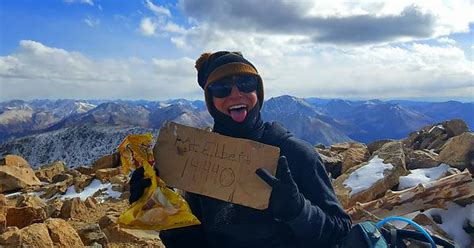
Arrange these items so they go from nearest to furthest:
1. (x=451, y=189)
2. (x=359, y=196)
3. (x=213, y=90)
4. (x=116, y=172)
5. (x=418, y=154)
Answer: (x=213, y=90)
(x=451, y=189)
(x=359, y=196)
(x=418, y=154)
(x=116, y=172)

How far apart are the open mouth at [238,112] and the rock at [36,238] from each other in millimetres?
4469

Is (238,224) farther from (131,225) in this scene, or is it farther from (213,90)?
(213,90)

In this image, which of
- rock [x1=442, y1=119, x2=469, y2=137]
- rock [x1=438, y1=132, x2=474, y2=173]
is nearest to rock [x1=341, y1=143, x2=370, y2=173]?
rock [x1=438, y1=132, x2=474, y2=173]

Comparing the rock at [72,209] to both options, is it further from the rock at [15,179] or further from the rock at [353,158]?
the rock at [15,179]

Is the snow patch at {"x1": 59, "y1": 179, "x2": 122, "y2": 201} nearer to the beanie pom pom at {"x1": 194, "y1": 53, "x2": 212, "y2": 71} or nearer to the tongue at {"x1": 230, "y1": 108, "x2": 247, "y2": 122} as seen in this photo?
the beanie pom pom at {"x1": 194, "y1": 53, "x2": 212, "y2": 71}

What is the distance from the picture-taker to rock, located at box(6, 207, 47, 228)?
→ 9680 mm

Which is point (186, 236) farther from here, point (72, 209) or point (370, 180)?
point (72, 209)

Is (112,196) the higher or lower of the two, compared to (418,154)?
lower

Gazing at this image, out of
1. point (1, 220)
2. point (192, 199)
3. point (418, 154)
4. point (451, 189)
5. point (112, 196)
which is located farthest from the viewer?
point (112, 196)

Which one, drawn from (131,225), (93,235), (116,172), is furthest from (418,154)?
(116,172)

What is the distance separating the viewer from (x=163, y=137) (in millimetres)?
3682

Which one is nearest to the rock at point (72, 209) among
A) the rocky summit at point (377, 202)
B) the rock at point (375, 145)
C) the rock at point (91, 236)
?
the rocky summit at point (377, 202)

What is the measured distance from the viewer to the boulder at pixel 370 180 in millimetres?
9125

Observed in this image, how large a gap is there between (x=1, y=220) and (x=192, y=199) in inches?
240
